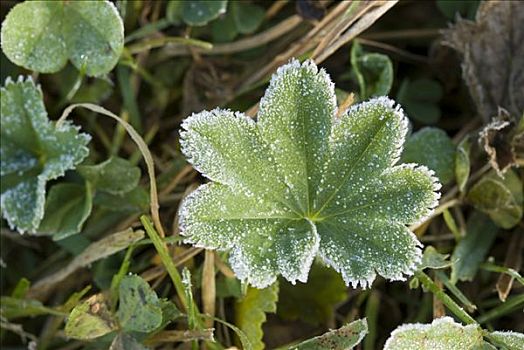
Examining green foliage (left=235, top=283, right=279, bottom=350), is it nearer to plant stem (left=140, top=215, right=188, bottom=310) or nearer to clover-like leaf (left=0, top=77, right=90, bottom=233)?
plant stem (left=140, top=215, right=188, bottom=310)

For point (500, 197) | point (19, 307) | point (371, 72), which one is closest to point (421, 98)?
point (371, 72)

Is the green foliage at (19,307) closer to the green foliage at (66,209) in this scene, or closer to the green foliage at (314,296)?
the green foliage at (66,209)

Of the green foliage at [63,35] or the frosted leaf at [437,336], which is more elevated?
the green foliage at [63,35]

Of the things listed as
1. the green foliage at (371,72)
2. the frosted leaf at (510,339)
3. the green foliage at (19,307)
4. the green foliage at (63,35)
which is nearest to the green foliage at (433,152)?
the green foliage at (371,72)

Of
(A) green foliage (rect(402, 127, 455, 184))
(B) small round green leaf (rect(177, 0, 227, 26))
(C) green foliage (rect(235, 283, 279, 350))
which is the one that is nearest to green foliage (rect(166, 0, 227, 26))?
(B) small round green leaf (rect(177, 0, 227, 26))

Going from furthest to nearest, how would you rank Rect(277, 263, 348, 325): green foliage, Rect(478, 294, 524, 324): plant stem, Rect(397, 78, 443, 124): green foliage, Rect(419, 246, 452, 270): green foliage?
Rect(397, 78, 443, 124): green foliage, Rect(277, 263, 348, 325): green foliage, Rect(478, 294, 524, 324): plant stem, Rect(419, 246, 452, 270): green foliage
